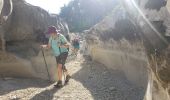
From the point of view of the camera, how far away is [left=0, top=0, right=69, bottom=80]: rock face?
43.4 ft

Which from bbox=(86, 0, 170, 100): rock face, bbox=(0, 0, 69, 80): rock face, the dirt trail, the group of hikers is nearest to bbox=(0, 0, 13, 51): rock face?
bbox=(0, 0, 69, 80): rock face

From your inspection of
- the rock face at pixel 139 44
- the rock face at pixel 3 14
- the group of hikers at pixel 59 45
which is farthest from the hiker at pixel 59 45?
the rock face at pixel 3 14

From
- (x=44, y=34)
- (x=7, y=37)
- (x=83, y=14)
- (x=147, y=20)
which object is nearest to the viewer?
(x=147, y=20)

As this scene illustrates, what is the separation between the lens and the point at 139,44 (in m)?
11.3

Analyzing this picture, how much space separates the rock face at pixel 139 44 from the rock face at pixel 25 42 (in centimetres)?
250

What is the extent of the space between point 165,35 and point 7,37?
9758 mm

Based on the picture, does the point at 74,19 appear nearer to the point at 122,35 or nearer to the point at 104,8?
the point at 104,8

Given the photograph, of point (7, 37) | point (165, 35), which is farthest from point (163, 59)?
point (7, 37)

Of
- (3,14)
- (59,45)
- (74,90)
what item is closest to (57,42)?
(59,45)

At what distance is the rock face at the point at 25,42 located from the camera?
43.4 ft

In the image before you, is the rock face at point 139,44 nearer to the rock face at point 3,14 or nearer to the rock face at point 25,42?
the rock face at point 25,42

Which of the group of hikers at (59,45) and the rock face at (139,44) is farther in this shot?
the group of hikers at (59,45)

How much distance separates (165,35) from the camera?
5.11 metres

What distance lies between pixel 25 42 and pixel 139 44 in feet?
16.9
